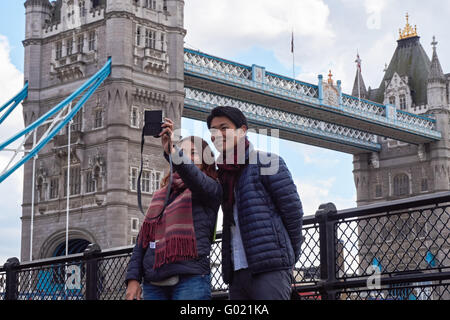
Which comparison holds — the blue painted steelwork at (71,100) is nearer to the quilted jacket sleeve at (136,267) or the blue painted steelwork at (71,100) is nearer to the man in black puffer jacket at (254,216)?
the quilted jacket sleeve at (136,267)

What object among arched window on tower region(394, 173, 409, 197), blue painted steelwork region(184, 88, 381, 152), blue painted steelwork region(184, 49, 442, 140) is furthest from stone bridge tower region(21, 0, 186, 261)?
arched window on tower region(394, 173, 409, 197)

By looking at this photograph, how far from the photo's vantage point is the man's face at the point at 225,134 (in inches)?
170

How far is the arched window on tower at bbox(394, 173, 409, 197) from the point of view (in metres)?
46.7

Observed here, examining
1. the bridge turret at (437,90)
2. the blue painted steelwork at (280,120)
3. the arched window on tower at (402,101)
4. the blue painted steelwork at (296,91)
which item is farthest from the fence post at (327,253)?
the arched window on tower at (402,101)

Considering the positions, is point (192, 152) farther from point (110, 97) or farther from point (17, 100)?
point (17, 100)

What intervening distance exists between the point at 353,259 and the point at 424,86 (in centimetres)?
4575

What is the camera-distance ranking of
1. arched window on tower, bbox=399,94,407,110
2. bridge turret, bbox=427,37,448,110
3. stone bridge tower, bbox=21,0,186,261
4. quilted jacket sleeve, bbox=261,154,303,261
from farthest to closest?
1. arched window on tower, bbox=399,94,407,110
2. bridge turret, bbox=427,37,448,110
3. stone bridge tower, bbox=21,0,186,261
4. quilted jacket sleeve, bbox=261,154,303,261

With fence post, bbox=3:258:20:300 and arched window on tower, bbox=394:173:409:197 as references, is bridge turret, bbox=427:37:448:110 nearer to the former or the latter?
arched window on tower, bbox=394:173:409:197

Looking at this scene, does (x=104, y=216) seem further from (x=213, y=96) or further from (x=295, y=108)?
(x=295, y=108)

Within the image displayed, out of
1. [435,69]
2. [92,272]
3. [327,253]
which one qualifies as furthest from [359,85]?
Result: [327,253]

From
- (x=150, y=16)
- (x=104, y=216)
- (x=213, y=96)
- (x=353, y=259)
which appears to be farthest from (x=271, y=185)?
(x=213, y=96)

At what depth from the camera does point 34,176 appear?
32062 mm

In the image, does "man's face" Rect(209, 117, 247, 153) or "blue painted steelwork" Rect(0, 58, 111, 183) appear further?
"blue painted steelwork" Rect(0, 58, 111, 183)

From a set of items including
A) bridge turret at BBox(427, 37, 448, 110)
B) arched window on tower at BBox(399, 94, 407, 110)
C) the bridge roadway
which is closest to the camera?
the bridge roadway
